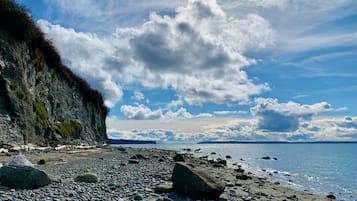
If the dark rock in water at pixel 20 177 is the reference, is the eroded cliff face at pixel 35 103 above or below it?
above

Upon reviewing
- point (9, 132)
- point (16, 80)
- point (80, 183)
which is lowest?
point (80, 183)

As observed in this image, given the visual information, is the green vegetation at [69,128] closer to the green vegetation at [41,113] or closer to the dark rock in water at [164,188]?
the green vegetation at [41,113]

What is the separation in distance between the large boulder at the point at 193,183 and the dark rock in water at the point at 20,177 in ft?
15.5

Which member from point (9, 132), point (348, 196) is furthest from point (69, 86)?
point (348, 196)

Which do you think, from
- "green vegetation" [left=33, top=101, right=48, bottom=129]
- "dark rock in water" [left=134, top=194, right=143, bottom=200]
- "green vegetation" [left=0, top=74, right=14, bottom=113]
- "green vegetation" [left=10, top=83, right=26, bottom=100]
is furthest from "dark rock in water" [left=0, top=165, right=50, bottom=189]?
"green vegetation" [left=33, top=101, right=48, bottom=129]

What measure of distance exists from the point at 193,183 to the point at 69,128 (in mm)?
41577

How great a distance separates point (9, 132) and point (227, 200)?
2395cm

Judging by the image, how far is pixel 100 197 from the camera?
12.6 metres

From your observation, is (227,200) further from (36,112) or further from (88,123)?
(88,123)

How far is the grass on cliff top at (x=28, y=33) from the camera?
39.6 meters

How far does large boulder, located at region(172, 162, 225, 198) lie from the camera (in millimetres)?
14555

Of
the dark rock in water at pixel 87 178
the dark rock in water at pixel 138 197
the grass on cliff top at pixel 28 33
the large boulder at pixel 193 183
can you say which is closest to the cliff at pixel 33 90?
the grass on cliff top at pixel 28 33

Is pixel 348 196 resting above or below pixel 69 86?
below

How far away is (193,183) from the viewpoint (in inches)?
573
